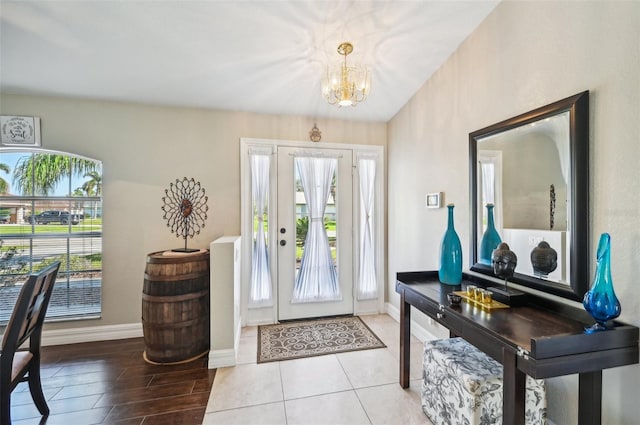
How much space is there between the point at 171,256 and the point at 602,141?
3063 mm

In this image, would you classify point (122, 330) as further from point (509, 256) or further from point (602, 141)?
point (602, 141)

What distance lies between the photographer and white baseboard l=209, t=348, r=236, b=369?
2350 millimetres

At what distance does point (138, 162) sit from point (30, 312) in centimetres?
172

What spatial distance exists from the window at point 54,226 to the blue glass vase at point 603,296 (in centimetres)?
385

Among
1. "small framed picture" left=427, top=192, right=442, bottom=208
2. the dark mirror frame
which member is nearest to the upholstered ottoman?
the dark mirror frame

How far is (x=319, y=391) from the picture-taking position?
204 centimetres

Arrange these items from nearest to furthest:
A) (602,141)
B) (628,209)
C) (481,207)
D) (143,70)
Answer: (628,209)
(602,141)
(481,207)
(143,70)

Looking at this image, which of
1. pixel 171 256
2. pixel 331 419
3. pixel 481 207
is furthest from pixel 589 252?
pixel 171 256

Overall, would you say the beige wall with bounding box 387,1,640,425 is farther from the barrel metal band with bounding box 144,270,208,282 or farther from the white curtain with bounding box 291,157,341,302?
→ the barrel metal band with bounding box 144,270,208,282

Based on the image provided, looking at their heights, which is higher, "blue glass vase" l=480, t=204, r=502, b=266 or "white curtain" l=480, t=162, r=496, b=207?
"white curtain" l=480, t=162, r=496, b=207

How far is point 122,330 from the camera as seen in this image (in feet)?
9.42

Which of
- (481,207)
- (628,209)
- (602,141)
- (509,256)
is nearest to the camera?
(628,209)

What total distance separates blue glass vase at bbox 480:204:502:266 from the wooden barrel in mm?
2400

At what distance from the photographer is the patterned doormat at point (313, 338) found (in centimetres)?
258
